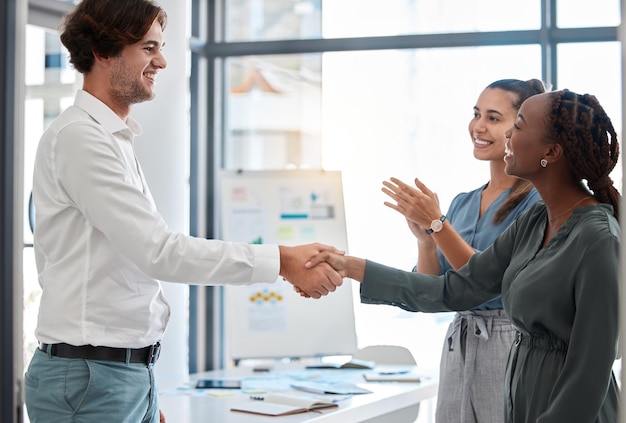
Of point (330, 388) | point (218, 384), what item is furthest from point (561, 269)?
point (218, 384)

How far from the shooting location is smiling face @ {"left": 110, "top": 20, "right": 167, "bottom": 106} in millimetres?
2367

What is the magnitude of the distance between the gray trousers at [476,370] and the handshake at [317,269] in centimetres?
52

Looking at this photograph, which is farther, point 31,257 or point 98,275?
point 31,257

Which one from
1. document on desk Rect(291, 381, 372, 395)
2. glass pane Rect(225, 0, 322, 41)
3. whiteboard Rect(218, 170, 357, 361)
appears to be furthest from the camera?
glass pane Rect(225, 0, 322, 41)

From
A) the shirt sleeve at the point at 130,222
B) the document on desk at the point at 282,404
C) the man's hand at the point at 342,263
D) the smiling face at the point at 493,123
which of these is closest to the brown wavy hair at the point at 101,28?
the shirt sleeve at the point at 130,222

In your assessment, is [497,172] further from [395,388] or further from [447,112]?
[447,112]

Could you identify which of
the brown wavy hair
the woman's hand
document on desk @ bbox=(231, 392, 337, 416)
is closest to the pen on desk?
document on desk @ bbox=(231, 392, 337, 416)

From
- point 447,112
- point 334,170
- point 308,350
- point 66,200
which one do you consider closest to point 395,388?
point 308,350

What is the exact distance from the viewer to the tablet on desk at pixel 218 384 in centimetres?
386

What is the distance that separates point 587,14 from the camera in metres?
4.81

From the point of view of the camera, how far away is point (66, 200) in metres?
2.12

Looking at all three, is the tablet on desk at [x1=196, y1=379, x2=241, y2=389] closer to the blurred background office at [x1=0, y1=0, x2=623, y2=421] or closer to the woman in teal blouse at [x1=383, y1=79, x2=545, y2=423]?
the blurred background office at [x1=0, y1=0, x2=623, y2=421]

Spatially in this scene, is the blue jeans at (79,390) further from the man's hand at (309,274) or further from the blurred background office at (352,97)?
the blurred background office at (352,97)

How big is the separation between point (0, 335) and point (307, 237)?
185cm
